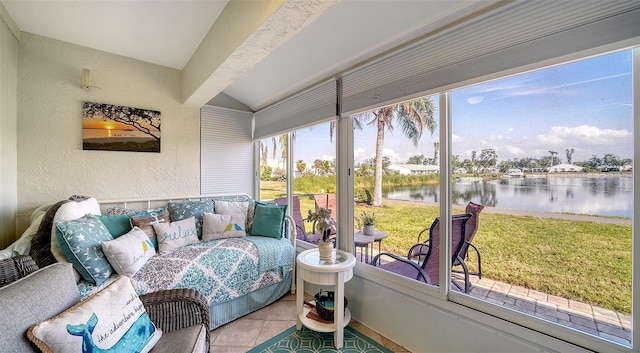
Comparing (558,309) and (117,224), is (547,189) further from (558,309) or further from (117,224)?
(117,224)

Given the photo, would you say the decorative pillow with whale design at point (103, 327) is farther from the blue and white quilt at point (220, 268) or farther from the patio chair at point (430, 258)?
the patio chair at point (430, 258)

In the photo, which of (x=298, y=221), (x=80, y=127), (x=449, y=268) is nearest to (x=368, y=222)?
(x=449, y=268)

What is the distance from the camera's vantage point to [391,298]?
1.93 metres

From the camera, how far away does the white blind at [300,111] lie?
2414mm

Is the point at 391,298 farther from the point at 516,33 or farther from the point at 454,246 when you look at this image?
the point at 516,33

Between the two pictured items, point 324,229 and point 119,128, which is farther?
point 119,128

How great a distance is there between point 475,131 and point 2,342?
2.37 meters

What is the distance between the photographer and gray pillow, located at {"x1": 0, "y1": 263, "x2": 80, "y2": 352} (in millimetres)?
775

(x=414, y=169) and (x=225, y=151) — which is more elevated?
(x=225, y=151)

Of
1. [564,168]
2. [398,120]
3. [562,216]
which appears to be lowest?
[562,216]

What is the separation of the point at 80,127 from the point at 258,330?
2773 mm

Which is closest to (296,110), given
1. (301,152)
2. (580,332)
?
(301,152)

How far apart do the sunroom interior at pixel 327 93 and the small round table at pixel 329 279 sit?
0.32 meters

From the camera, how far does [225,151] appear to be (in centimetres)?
350
